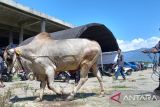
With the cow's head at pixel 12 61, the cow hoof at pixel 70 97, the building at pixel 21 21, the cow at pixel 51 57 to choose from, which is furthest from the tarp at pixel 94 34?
the cow hoof at pixel 70 97

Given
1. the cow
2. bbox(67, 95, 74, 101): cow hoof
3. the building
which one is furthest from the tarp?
bbox(67, 95, 74, 101): cow hoof

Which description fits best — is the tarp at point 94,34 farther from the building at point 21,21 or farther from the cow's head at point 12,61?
the cow's head at point 12,61

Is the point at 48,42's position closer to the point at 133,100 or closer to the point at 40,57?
the point at 40,57

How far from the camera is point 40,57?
998 cm

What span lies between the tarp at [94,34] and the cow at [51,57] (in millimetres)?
13026

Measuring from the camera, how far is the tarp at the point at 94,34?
2420 cm

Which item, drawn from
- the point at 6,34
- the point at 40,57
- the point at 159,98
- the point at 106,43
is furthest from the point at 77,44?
the point at 6,34

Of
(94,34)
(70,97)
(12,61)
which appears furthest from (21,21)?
(70,97)

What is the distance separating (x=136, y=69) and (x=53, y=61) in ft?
130

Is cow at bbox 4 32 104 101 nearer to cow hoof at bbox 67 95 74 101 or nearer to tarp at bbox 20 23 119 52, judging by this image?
cow hoof at bbox 67 95 74 101

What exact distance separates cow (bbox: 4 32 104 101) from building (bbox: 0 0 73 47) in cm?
2891

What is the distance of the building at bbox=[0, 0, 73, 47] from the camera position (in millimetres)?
40562

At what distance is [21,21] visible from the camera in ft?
158

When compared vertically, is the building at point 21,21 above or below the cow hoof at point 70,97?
above
